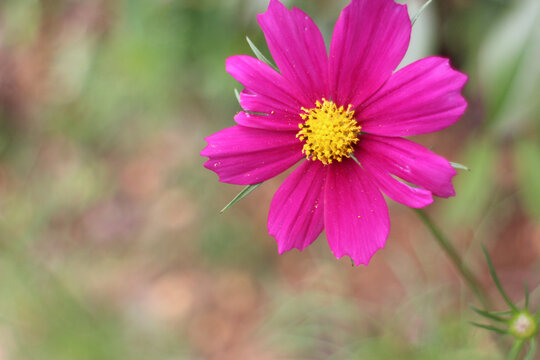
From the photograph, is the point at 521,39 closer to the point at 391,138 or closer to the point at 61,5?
the point at 391,138

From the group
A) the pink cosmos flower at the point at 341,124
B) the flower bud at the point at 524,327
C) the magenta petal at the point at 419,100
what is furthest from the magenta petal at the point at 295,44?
the flower bud at the point at 524,327

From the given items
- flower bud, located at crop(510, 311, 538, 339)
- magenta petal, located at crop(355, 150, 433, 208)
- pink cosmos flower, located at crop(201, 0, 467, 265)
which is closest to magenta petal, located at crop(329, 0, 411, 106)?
pink cosmos flower, located at crop(201, 0, 467, 265)

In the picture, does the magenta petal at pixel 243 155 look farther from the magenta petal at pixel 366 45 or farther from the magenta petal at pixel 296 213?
the magenta petal at pixel 366 45

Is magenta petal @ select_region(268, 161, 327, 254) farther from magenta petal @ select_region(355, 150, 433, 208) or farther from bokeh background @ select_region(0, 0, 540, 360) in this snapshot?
bokeh background @ select_region(0, 0, 540, 360)

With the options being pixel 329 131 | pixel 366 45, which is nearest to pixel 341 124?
pixel 329 131

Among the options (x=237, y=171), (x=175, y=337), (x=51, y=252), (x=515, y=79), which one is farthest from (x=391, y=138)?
(x=51, y=252)

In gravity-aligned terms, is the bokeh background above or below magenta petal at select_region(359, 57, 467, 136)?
above

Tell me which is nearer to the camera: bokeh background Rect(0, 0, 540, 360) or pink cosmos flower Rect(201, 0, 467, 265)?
pink cosmos flower Rect(201, 0, 467, 265)
